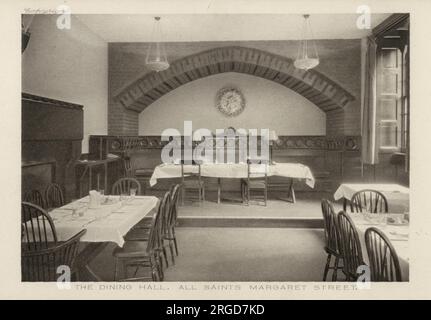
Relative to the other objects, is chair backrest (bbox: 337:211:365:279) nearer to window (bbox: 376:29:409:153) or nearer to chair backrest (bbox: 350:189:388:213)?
chair backrest (bbox: 350:189:388:213)

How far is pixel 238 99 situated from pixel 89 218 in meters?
5.94

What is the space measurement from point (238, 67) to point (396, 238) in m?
5.87

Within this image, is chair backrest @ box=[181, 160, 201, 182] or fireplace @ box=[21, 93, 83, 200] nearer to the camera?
fireplace @ box=[21, 93, 83, 200]

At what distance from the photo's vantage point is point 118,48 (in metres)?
7.67

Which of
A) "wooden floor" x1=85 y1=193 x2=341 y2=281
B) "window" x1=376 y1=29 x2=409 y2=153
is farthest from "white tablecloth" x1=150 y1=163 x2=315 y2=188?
"window" x1=376 y1=29 x2=409 y2=153

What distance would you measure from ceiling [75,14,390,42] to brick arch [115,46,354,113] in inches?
12.4

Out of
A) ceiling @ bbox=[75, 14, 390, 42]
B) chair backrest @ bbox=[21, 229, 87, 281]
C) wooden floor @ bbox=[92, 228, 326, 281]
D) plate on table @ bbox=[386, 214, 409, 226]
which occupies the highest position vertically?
ceiling @ bbox=[75, 14, 390, 42]

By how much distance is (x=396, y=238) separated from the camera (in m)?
2.71

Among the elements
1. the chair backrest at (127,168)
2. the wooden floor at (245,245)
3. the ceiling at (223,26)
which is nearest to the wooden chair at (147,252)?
the wooden floor at (245,245)

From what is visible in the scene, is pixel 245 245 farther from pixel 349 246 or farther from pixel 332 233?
pixel 349 246

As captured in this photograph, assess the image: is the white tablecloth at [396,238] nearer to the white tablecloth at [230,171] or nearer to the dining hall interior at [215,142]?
the dining hall interior at [215,142]

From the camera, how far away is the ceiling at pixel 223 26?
19.7ft

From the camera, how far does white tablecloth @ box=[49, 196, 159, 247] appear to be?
2926 mm

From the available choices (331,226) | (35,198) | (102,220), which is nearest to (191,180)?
(35,198)
